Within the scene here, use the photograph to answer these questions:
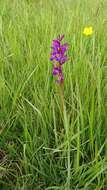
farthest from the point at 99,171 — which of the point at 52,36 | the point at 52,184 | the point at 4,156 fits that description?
the point at 52,36

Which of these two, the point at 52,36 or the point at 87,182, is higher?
the point at 52,36

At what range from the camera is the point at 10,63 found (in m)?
1.36

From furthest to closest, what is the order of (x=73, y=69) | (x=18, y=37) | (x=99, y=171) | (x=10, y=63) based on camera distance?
1. (x=18, y=37)
2. (x=10, y=63)
3. (x=73, y=69)
4. (x=99, y=171)

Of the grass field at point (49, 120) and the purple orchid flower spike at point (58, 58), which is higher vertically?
the purple orchid flower spike at point (58, 58)

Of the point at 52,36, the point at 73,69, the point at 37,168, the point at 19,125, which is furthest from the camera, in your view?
the point at 52,36

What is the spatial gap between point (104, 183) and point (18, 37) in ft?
3.04

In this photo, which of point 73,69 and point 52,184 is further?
point 73,69

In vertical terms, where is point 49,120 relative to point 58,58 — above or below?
below

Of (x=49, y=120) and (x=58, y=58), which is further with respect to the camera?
(x=49, y=120)

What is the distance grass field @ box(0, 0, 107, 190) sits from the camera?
90 cm

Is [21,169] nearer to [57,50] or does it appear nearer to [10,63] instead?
[57,50]

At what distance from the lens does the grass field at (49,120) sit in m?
0.90

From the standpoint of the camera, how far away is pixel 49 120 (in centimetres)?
103

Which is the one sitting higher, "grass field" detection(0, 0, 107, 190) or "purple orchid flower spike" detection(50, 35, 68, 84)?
"purple orchid flower spike" detection(50, 35, 68, 84)
